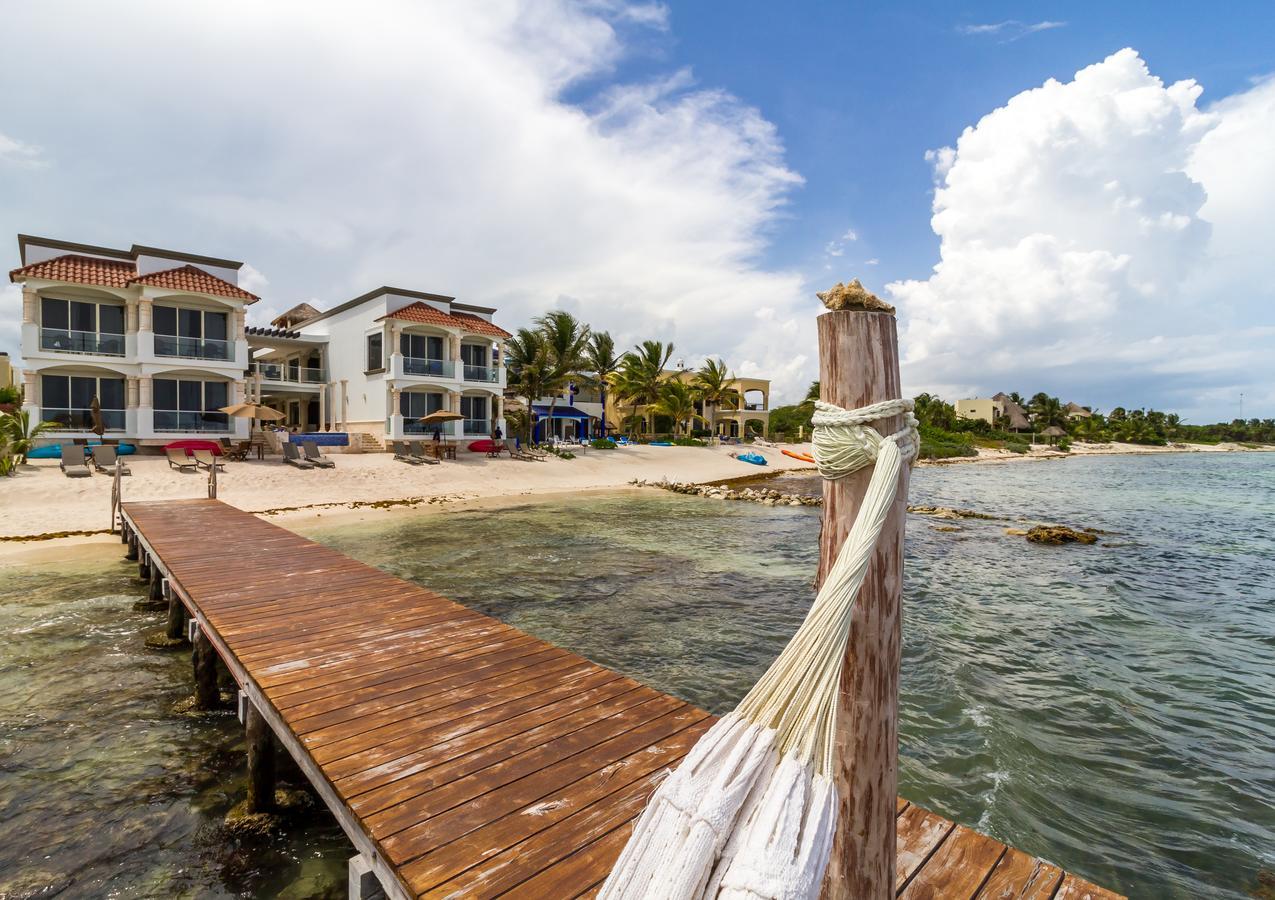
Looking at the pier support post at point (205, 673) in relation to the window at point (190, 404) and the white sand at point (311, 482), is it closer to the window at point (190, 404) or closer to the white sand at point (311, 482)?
the white sand at point (311, 482)

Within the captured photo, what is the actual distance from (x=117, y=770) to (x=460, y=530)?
12040 millimetres

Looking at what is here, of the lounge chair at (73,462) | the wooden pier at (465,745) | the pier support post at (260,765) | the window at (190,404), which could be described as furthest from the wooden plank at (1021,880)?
the window at (190,404)

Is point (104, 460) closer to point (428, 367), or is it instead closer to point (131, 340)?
point (131, 340)

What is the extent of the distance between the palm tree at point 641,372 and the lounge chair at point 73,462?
3263 centimetres

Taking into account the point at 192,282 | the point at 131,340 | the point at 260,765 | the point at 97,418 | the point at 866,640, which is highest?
the point at 192,282

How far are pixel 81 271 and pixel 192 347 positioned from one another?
4.29 meters

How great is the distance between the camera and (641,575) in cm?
1244

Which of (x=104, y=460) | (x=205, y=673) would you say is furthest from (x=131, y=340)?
(x=205, y=673)

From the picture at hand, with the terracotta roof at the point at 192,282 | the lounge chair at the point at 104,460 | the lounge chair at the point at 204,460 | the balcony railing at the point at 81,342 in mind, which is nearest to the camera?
the lounge chair at the point at 104,460

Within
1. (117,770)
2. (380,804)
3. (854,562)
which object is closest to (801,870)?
(854,562)

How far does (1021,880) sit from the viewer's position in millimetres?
2734

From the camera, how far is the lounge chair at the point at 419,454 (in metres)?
26.8

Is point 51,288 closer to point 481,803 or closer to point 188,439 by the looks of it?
point 188,439

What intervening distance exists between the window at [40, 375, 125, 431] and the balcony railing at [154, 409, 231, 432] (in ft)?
4.29
